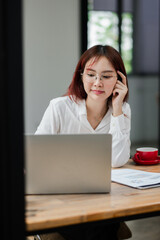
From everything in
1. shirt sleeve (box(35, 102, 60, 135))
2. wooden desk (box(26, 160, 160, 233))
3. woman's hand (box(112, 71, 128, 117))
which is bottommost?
wooden desk (box(26, 160, 160, 233))

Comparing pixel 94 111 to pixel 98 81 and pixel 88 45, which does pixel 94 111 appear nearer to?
pixel 98 81

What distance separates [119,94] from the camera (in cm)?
195

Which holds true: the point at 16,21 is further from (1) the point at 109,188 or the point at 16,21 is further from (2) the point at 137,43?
(2) the point at 137,43

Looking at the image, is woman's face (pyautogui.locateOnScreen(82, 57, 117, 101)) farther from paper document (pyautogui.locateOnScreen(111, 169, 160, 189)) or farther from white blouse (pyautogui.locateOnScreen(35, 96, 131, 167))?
paper document (pyautogui.locateOnScreen(111, 169, 160, 189))

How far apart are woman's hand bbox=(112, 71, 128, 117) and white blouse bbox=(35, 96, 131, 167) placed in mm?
36

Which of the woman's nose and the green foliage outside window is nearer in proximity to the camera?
the woman's nose

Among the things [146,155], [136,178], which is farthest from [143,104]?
[136,178]

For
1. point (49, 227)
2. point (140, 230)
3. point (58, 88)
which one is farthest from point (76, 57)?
point (49, 227)

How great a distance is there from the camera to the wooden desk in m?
0.95

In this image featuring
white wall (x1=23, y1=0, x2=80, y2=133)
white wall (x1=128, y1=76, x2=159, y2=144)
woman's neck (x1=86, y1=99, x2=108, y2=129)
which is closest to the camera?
woman's neck (x1=86, y1=99, x2=108, y2=129)

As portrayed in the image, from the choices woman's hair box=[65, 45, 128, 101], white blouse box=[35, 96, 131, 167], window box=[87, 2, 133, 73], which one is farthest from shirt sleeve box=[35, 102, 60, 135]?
window box=[87, 2, 133, 73]

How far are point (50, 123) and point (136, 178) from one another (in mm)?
704

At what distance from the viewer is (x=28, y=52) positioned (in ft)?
13.3

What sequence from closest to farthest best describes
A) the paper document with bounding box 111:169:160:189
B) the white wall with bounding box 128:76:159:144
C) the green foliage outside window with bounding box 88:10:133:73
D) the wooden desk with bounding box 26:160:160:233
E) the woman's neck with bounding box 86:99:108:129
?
the wooden desk with bounding box 26:160:160:233, the paper document with bounding box 111:169:160:189, the woman's neck with bounding box 86:99:108:129, the green foliage outside window with bounding box 88:10:133:73, the white wall with bounding box 128:76:159:144
